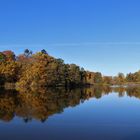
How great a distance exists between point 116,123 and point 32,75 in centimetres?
5348

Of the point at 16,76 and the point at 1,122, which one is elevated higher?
the point at 16,76

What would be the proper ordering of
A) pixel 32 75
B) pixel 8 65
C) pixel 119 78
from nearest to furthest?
pixel 32 75
pixel 8 65
pixel 119 78

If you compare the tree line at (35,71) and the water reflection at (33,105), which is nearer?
the water reflection at (33,105)

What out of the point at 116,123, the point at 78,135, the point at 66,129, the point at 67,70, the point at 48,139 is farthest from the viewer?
the point at 67,70

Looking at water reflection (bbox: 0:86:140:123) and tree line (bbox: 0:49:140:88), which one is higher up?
tree line (bbox: 0:49:140:88)

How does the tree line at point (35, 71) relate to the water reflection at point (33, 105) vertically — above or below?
above

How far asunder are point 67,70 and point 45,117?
69617mm

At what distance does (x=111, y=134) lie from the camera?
15.8 meters

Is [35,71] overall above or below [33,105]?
above

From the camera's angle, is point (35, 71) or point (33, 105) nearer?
point (33, 105)

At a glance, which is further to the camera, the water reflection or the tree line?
the tree line

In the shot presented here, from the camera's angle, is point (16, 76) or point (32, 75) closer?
point (32, 75)

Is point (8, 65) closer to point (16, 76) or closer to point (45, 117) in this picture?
point (16, 76)

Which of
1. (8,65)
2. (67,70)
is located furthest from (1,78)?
(67,70)
